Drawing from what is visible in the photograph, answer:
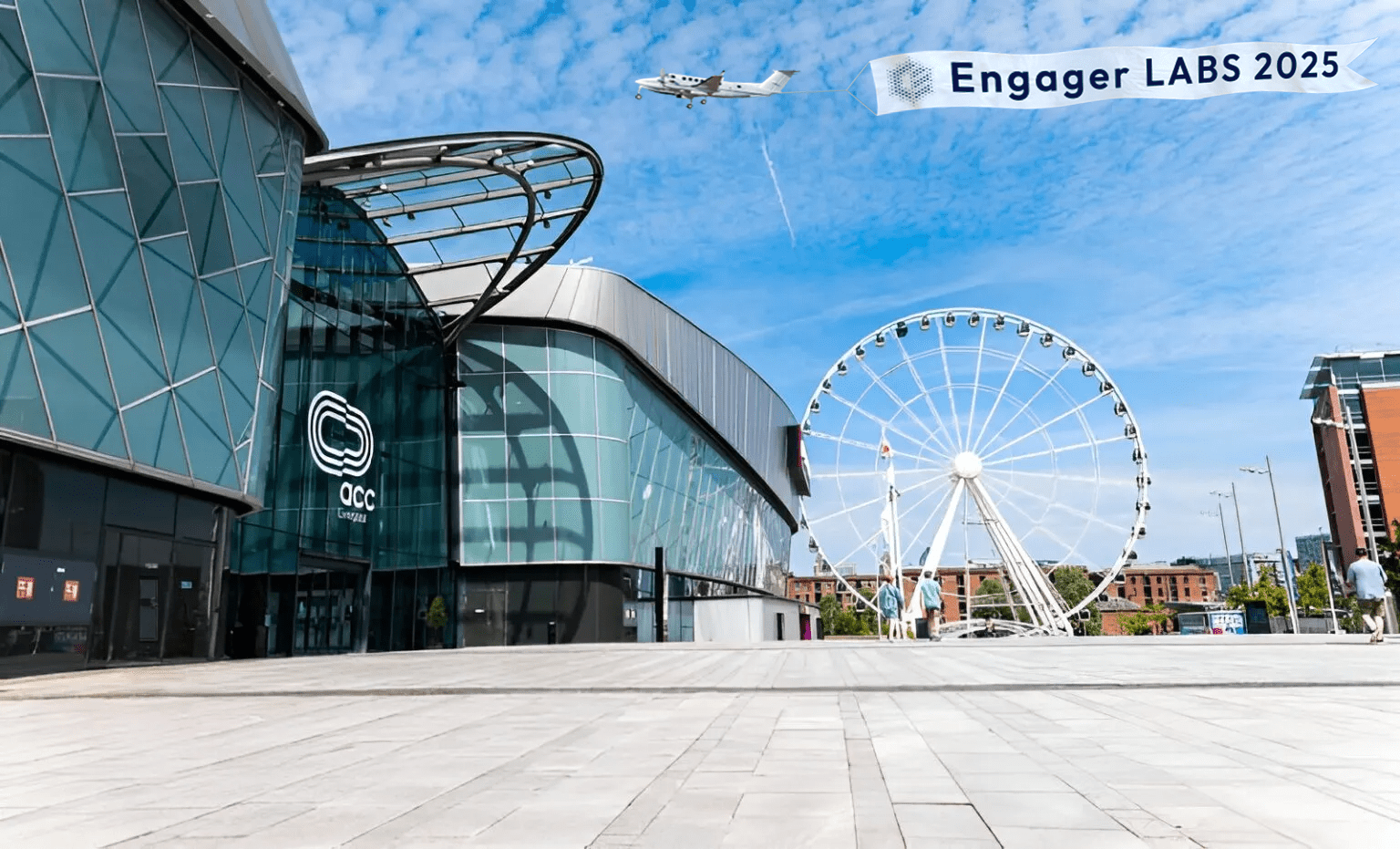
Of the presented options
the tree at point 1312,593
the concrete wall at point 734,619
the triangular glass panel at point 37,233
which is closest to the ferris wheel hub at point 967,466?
the concrete wall at point 734,619

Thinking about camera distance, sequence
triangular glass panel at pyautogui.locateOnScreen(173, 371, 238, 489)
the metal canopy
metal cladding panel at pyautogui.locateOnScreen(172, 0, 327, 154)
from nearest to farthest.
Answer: triangular glass panel at pyautogui.locateOnScreen(173, 371, 238, 489)
metal cladding panel at pyautogui.locateOnScreen(172, 0, 327, 154)
the metal canopy

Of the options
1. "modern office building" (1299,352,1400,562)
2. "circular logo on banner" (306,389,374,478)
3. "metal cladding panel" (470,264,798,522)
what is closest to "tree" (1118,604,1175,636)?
"modern office building" (1299,352,1400,562)

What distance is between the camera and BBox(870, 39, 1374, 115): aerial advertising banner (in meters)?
11.5

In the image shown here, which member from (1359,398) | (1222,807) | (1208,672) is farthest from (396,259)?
(1359,398)

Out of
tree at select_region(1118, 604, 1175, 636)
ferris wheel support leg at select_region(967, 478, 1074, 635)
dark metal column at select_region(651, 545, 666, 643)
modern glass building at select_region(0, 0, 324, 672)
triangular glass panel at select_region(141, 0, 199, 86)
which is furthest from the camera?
tree at select_region(1118, 604, 1175, 636)

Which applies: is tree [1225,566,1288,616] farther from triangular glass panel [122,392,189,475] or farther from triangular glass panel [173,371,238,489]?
triangular glass panel [122,392,189,475]

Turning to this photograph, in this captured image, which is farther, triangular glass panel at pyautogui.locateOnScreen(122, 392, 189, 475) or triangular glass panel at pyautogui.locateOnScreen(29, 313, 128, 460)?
triangular glass panel at pyautogui.locateOnScreen(122, 392, 189, 475)

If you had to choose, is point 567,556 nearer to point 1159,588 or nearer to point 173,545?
point 173,545

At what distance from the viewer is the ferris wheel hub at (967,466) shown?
46.6 metres

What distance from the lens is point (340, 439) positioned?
1085 inches

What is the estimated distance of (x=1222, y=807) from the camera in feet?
15.8

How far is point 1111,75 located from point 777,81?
496cm

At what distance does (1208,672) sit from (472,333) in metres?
27.4

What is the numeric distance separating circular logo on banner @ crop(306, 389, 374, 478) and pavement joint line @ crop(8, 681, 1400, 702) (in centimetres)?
1355
